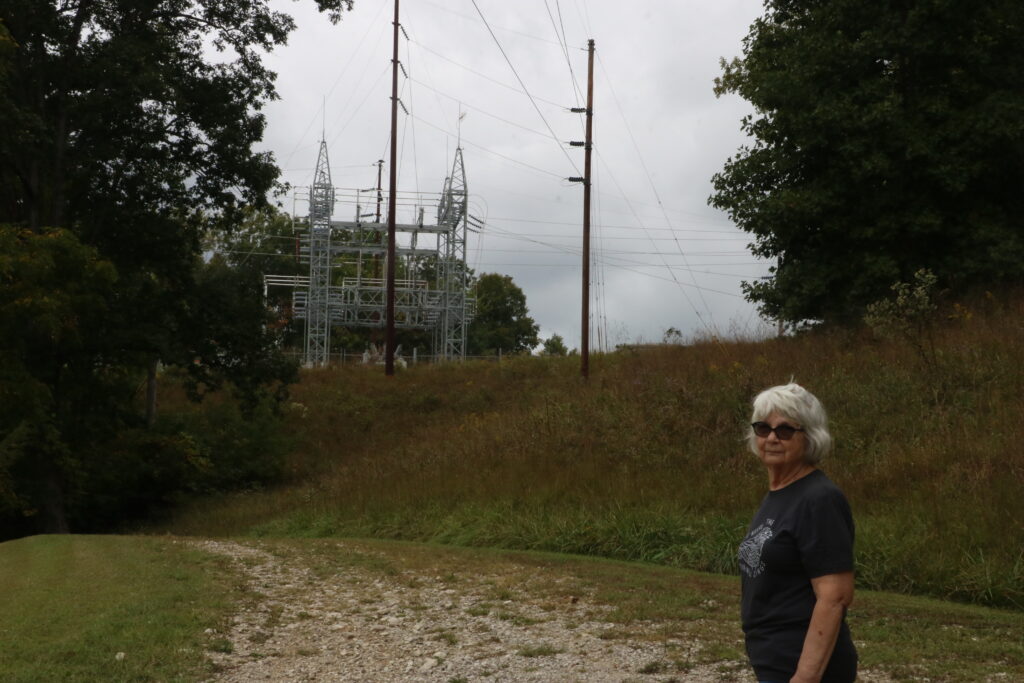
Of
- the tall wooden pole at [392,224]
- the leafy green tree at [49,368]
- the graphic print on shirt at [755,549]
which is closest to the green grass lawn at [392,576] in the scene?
the graphic print on shirt at [755,549]

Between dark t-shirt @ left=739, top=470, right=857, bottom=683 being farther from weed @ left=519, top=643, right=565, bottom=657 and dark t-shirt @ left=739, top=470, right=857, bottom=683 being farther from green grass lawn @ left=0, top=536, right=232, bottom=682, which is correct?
green grass lawn @ left=0, top=536, right=232, bottom=682

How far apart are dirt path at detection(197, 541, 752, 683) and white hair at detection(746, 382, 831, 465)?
420cm

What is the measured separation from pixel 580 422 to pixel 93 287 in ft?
32.4

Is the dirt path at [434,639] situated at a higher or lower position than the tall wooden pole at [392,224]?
lower

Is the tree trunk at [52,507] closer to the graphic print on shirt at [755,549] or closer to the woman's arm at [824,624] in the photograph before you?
the graphic print on shirt at [755,549]

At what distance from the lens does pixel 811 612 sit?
3771 mm

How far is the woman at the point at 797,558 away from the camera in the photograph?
→ 369 centimetres

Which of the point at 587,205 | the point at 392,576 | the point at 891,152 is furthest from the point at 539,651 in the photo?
the point at 587,205

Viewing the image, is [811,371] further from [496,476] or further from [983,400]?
[496,476]

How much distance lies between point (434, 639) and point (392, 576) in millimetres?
3569

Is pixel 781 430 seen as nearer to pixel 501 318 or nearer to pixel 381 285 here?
pixel 381 285

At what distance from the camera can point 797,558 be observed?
3781 mm

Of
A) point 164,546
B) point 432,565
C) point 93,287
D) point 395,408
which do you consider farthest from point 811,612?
point 395,408

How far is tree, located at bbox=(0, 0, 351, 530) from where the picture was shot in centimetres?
2278
